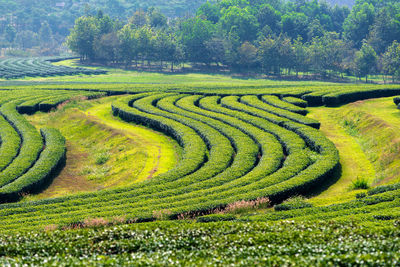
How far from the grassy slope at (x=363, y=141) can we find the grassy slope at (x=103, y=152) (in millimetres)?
15260

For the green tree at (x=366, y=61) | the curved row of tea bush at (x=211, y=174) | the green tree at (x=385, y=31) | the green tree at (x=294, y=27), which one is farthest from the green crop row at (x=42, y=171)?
the green tree at (x=294, y=27)

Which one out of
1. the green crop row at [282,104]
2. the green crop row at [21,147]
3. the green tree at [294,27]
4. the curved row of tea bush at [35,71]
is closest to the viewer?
the green crop row at [21,147]

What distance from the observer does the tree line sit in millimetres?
112625

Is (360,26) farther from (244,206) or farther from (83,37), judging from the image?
(244,206)

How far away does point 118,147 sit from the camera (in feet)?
147

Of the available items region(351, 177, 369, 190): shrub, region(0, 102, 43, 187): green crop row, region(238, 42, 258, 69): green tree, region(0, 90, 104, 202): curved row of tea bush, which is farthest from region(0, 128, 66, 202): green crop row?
region(238, 42, 258, 69): green tree

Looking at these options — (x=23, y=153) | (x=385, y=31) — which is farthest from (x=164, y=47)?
(x=23, y=153)

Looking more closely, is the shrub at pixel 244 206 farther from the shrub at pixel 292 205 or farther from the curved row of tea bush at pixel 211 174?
the shrub at pixel 292 205

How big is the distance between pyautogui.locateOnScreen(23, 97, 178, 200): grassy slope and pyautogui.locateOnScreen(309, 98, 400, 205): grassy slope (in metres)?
15.3

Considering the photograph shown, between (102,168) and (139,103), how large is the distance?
20.6m

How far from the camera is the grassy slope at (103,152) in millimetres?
37781

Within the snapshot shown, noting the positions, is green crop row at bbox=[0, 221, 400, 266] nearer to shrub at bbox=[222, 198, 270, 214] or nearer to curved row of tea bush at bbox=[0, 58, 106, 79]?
shrub at bbox=[222, 198, 270, 214]

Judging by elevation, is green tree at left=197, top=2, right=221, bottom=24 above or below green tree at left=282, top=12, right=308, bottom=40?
above

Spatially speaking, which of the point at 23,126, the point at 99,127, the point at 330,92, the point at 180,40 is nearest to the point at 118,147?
the point at 99,127
